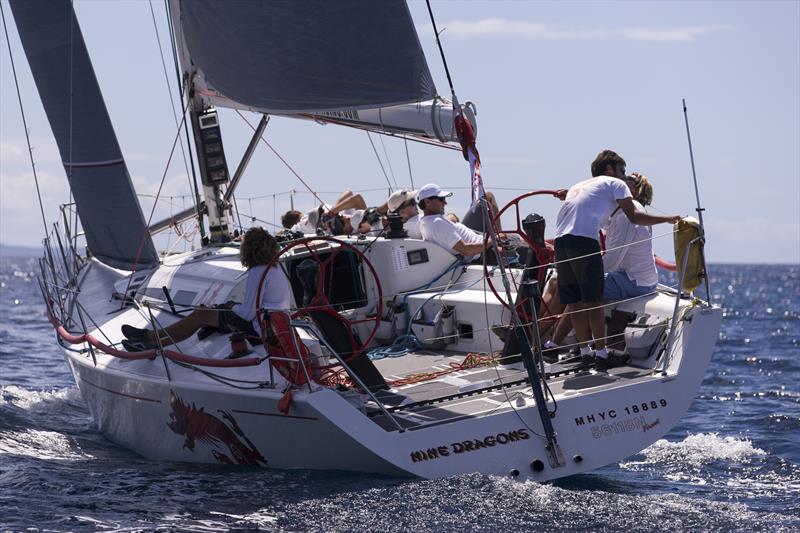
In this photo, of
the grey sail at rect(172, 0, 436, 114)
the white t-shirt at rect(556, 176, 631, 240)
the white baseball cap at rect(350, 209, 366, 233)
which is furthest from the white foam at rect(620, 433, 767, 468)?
the white baseball cap at rect(350, 209, 366, 233)

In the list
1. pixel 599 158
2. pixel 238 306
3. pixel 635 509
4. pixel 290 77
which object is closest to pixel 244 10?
pixel 290 77

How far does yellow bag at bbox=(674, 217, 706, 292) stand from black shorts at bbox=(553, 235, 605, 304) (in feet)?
1.64

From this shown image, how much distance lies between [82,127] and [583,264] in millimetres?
5648

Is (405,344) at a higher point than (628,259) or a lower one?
lower

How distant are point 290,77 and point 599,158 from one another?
219 centimetres

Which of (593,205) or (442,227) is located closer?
(593,205)

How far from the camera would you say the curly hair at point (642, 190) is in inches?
300

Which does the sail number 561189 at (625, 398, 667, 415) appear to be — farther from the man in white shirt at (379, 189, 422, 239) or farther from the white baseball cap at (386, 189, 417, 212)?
the white baseball cap at (386, 189, 417, 212)

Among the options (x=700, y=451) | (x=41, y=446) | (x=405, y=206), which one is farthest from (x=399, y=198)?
(x=41, y=446)

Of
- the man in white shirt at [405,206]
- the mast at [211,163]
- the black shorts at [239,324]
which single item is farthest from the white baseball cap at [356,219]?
the black shorts at [239,324]

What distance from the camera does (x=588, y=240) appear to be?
6.98 m

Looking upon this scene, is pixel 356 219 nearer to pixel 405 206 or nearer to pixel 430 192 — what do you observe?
pixel 405 206

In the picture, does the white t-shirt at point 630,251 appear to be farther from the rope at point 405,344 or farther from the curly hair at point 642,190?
the rope at point 405,344

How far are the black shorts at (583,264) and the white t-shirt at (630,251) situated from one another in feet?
1.42
